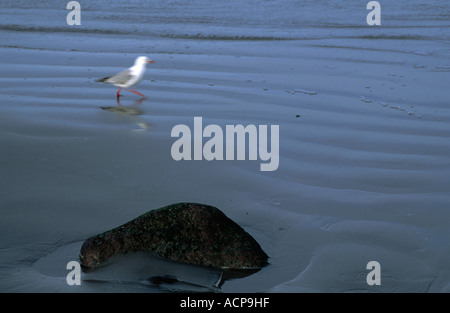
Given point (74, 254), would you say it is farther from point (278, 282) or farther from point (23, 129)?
point (23, 129)

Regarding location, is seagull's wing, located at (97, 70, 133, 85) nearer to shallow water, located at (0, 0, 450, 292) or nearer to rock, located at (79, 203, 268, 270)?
shallow water, located at (0, 0, 450, 292)

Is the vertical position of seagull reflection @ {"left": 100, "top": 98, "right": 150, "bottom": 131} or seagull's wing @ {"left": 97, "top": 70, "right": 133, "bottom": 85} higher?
seagull's wing @ {"left": 97, "top": 70, "right": 133, "bottom": 85}

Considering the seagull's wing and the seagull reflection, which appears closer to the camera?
the seagull reflection

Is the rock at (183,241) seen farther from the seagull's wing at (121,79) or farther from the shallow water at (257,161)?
the seagull's wing at (121,79)

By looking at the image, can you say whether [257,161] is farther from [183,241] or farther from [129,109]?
[129,109]

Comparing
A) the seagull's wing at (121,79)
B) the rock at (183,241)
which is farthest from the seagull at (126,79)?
the rock at (183,241)

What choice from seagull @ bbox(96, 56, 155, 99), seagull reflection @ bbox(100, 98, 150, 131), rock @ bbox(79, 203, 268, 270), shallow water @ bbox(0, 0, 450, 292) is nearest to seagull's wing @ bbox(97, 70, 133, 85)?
seagull @ bbox(96, 56, 155, 99)

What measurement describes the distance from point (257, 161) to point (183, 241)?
195cm

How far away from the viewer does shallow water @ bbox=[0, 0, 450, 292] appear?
348 centimetres

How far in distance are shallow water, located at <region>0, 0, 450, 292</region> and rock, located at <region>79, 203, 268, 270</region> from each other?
0.12 m

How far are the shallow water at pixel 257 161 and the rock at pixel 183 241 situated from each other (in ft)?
0.38

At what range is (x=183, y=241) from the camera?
3.36 metres

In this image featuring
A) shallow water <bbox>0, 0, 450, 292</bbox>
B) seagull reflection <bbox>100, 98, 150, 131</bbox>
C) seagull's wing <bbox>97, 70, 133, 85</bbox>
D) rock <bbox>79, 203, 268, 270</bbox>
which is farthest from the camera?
seagull's wing <bbox>97, 70, 133, 85</bbox>

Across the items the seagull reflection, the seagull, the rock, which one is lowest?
the rock
